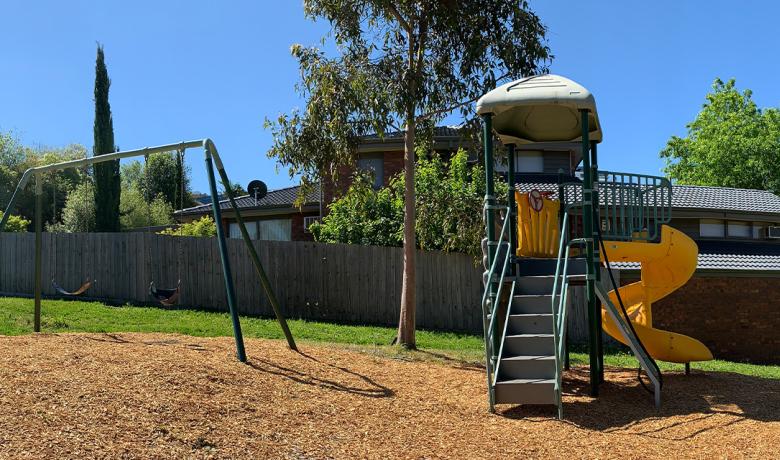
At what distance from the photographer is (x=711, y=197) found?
80.8 ft

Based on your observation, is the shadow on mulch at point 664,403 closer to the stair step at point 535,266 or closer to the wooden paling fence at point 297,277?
the stair step at point 535,266

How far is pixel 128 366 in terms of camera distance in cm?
796

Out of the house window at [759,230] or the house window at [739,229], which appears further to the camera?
the house window at [759,230]

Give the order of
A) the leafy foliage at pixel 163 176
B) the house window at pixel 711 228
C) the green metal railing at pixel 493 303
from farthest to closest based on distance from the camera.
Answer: the leafy foliage at pixel 163 176, the house window at pixel 711 228, the green metal railing at pixel 493 303

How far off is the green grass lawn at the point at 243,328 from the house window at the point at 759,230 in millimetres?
7433

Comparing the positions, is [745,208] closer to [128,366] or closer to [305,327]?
[305,327]

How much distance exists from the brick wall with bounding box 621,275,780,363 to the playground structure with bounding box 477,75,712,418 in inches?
354

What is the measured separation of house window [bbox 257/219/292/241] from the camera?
87.9ft

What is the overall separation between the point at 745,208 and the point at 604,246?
1564 cm

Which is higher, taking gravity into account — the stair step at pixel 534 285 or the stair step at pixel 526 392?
the stair step at pixel 534 285

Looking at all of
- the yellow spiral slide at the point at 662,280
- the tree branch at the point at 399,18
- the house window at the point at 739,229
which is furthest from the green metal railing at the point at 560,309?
the house window at the point at 739,229

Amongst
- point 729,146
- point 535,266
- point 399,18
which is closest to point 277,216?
point 399,18

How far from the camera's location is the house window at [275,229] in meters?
26.8

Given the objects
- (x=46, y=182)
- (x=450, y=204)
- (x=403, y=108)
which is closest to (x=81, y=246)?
(x=450, y=204)
